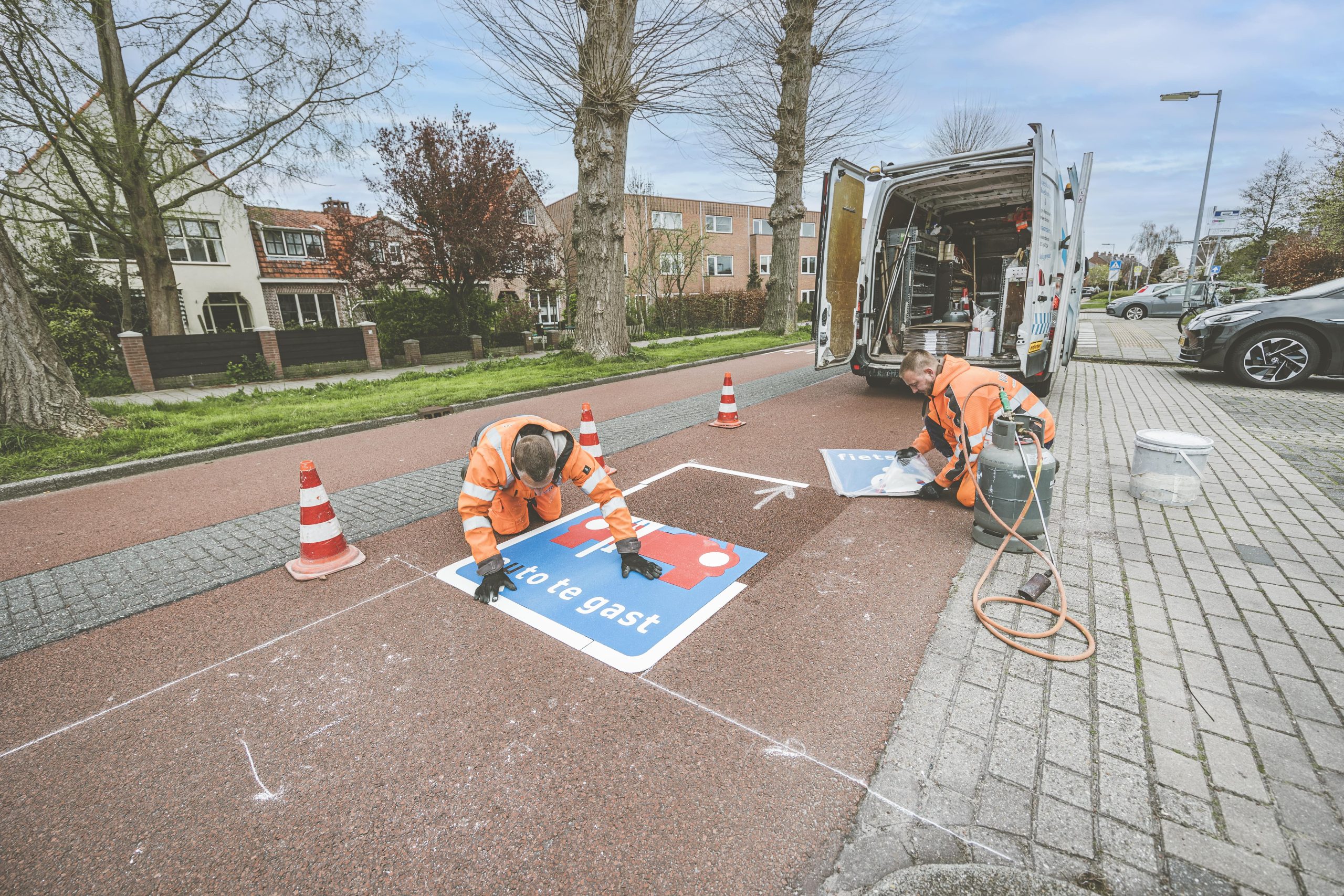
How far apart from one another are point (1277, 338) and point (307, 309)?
34.4 meters

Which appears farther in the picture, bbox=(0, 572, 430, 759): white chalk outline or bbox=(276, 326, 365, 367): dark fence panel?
bbox=(276, 326, 365, 367): dark fence panel

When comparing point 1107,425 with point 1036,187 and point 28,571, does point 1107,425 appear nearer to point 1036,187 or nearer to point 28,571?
point 1036,187

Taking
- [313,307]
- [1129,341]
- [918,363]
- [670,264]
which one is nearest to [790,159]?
[1129,341]

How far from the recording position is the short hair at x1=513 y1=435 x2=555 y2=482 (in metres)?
3.17

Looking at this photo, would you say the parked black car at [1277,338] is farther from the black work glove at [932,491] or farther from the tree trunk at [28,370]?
the tree trunk at [28,370]

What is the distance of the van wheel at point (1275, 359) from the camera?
814cm

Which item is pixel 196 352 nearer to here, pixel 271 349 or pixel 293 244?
pixel 271 349

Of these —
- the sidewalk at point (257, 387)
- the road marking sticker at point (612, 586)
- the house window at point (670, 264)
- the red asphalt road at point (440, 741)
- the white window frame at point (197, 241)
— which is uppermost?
the white window frame at point (197, 241)

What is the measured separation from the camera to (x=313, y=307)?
93.1ft

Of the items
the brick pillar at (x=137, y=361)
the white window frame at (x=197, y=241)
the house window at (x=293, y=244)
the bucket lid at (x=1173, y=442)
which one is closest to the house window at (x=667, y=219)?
the house window at (x=293, y=244)

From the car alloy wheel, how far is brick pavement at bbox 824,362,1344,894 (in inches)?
260

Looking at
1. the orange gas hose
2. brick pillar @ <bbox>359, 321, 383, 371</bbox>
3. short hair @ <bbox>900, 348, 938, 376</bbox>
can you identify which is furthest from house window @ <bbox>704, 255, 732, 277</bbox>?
the orange gas hose

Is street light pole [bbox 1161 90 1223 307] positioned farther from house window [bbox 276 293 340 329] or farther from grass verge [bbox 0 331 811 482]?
house window [bbox 276 293 340 329]

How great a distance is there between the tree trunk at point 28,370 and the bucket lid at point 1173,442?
1146 cm
